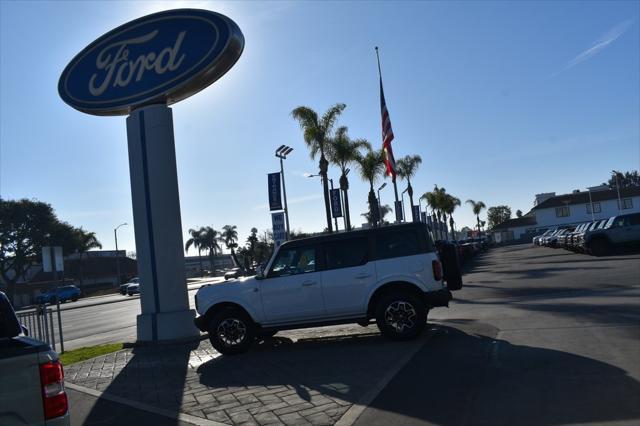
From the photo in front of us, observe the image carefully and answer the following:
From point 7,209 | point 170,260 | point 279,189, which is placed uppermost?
point 7,209

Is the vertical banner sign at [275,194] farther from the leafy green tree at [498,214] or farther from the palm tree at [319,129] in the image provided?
the leafy green tree at [498,214]

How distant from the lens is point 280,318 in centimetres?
1035

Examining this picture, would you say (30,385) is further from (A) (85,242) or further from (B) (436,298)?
(A) (85,242)

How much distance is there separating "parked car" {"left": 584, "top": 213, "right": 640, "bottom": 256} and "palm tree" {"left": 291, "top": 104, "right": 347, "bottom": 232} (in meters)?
13.1

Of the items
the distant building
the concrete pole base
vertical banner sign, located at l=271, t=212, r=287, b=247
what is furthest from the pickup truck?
the distant building

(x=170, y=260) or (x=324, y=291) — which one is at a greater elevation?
(x=170, y=260)

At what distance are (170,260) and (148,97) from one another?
3.76 metres

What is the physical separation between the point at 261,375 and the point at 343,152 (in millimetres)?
27502

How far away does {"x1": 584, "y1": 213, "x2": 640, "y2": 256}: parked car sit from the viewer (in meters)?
26.6

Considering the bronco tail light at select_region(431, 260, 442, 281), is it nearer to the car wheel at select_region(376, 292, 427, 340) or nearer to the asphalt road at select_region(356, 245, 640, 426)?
the car wheel at select_region(376, 292, 427, 340)

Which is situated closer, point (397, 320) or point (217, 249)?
point (397, 320)

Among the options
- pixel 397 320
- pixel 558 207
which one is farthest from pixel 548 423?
pixel 558 207

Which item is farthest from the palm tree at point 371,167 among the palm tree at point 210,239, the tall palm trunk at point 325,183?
the palm tree at point 210,239

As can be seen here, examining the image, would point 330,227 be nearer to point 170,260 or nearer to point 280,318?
point 170,260
